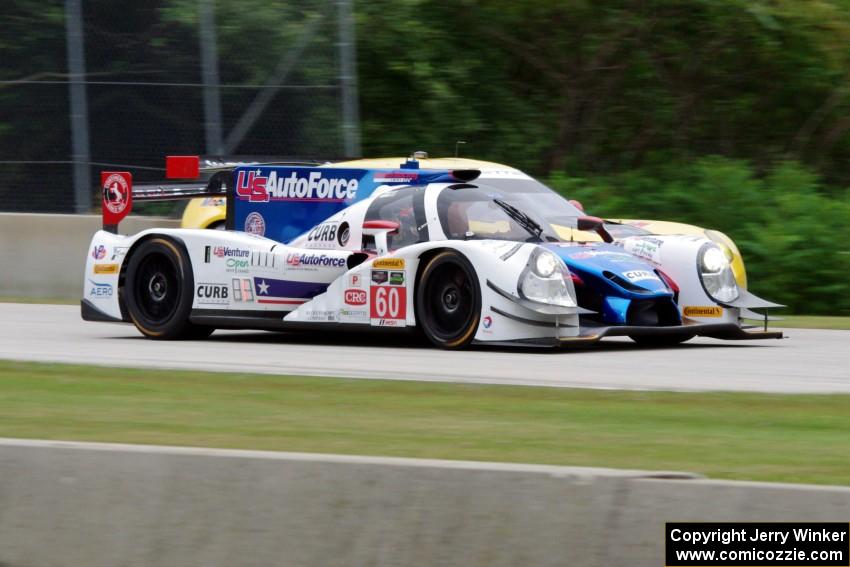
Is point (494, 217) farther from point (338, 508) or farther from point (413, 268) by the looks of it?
point (338, 508)

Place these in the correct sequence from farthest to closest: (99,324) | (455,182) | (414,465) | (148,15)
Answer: (148,15) < (99,324) < (455,182) < (414,465)

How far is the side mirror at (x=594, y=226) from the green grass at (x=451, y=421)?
11.0ft

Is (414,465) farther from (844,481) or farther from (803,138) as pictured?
(803,138)

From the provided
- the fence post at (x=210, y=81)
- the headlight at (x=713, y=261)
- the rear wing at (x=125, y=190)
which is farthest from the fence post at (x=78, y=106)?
the headlight at (x=713, y=261)

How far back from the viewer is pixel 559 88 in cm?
2386

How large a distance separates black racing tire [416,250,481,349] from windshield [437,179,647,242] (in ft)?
1.35

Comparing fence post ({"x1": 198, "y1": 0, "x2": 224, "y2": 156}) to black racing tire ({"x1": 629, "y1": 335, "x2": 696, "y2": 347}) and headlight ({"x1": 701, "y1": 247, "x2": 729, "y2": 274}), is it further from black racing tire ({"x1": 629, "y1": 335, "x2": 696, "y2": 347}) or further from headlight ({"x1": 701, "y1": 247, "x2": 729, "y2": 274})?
headlight ({"x1": 701, "y1": 247, "x2": 729, "y2": 274})

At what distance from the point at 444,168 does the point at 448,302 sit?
3.59m

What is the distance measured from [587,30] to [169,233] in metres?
12.1

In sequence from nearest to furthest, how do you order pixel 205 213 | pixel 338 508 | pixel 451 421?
1. pixel 338 508
2. pixel 451 421
3. pixel 205 213

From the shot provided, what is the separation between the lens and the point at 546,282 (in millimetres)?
10516

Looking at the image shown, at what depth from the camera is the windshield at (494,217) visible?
1135cm

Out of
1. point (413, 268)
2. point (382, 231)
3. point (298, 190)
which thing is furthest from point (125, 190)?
point (413, 268)

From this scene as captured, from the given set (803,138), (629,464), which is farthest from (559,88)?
(629,464)
